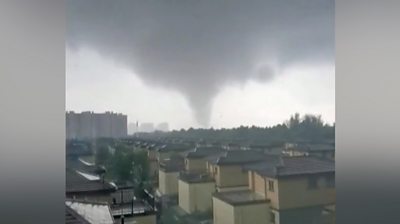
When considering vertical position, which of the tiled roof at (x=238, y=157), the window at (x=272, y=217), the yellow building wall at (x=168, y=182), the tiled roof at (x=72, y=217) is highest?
the tiled roof at (x=238, y=157)

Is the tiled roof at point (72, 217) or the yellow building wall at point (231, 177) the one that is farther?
the yellow building wall at point (231, 177)

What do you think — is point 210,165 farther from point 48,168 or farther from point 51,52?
point 51,52

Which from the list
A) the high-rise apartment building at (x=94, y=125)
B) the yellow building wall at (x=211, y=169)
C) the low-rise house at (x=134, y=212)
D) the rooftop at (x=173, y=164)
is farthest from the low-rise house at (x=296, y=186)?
the high-rise apartment building at (x=94, y=125)

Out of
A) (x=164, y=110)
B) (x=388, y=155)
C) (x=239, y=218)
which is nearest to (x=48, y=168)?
(x=164, y=110)

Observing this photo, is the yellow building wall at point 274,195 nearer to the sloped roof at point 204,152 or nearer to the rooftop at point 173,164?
the sloped roof at point 204,152

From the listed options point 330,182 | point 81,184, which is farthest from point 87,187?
point 330,182

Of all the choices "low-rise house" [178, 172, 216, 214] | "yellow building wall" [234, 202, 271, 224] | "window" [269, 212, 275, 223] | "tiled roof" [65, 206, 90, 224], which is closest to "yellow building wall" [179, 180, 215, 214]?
"low-rise house" [178, 172, 216, 214]

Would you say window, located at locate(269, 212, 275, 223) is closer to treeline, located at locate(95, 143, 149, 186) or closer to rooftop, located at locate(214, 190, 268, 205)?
rooftop, located at locate(214, 190, 268, 205)

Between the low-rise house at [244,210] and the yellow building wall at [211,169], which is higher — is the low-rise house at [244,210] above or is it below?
below
